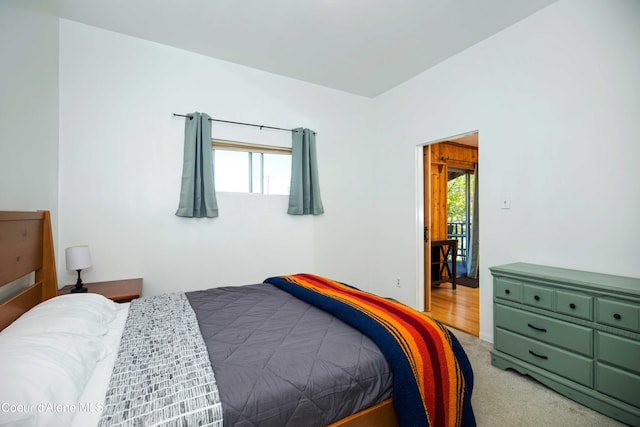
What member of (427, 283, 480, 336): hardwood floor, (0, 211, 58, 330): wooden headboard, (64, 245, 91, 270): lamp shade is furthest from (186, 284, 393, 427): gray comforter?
(427, 283, 480, 336): hardwood floor

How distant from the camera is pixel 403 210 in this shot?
11.6 feet

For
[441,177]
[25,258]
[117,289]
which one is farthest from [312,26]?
[441,177]

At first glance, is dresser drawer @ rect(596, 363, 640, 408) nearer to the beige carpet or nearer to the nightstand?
the beige carpet

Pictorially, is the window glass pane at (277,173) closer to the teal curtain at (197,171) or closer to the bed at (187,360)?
the teal curtain at (197,171)

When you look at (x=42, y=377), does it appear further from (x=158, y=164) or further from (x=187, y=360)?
(x=158, y=164)

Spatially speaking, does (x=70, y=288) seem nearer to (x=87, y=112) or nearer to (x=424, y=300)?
(x=87, y=112)

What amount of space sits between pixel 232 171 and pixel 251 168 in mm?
219

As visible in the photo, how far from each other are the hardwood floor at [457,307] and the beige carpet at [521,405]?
769 mm

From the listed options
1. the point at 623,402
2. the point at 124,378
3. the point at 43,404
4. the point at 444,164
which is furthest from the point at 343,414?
the point at 444,164

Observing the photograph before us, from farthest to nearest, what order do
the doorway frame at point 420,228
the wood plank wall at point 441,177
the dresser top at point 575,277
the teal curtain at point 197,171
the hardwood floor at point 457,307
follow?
the wood plank wall at point 441,177, the doorway frame at point 420,228, the hardwood floor at point 457,307, the teal curtain at point 197,171, the dresser top at point 575,277

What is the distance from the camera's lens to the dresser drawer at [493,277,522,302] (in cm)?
207

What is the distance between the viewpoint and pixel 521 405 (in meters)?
1.76

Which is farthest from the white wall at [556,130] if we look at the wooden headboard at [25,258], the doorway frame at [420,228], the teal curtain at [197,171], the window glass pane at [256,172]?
the wooden headboard at [25,258]

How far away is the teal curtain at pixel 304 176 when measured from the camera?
3381 mm
